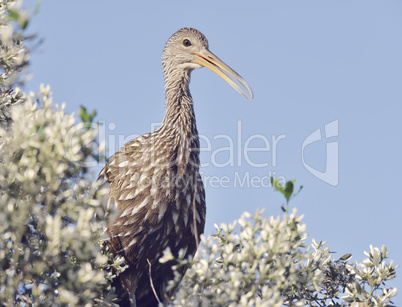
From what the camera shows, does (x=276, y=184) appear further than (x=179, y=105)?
No

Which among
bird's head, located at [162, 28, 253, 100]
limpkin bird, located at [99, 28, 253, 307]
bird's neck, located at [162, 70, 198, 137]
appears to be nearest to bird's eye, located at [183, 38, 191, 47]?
bird's head, located at [162, 28, 253, 100]

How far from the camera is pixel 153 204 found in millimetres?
6039

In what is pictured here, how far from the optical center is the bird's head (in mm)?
7652

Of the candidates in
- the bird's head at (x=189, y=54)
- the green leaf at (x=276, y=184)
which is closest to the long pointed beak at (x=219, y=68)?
the bird's head at (x=189, y=54)

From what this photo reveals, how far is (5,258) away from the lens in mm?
3924

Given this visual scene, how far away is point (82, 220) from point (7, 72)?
96.5 inches

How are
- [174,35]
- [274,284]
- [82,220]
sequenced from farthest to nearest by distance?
[174,35], [274,284], [82,220]

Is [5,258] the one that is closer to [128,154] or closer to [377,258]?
[128,154]

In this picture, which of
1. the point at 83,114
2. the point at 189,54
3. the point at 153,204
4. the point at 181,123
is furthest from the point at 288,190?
the point at 189,54

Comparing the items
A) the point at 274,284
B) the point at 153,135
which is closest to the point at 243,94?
the point at 153,135

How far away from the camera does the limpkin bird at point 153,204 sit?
6020 mm

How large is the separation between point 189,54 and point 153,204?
2722 mm

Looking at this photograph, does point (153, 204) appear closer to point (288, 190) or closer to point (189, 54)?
point (288, 190)

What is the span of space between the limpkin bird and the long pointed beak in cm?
3
